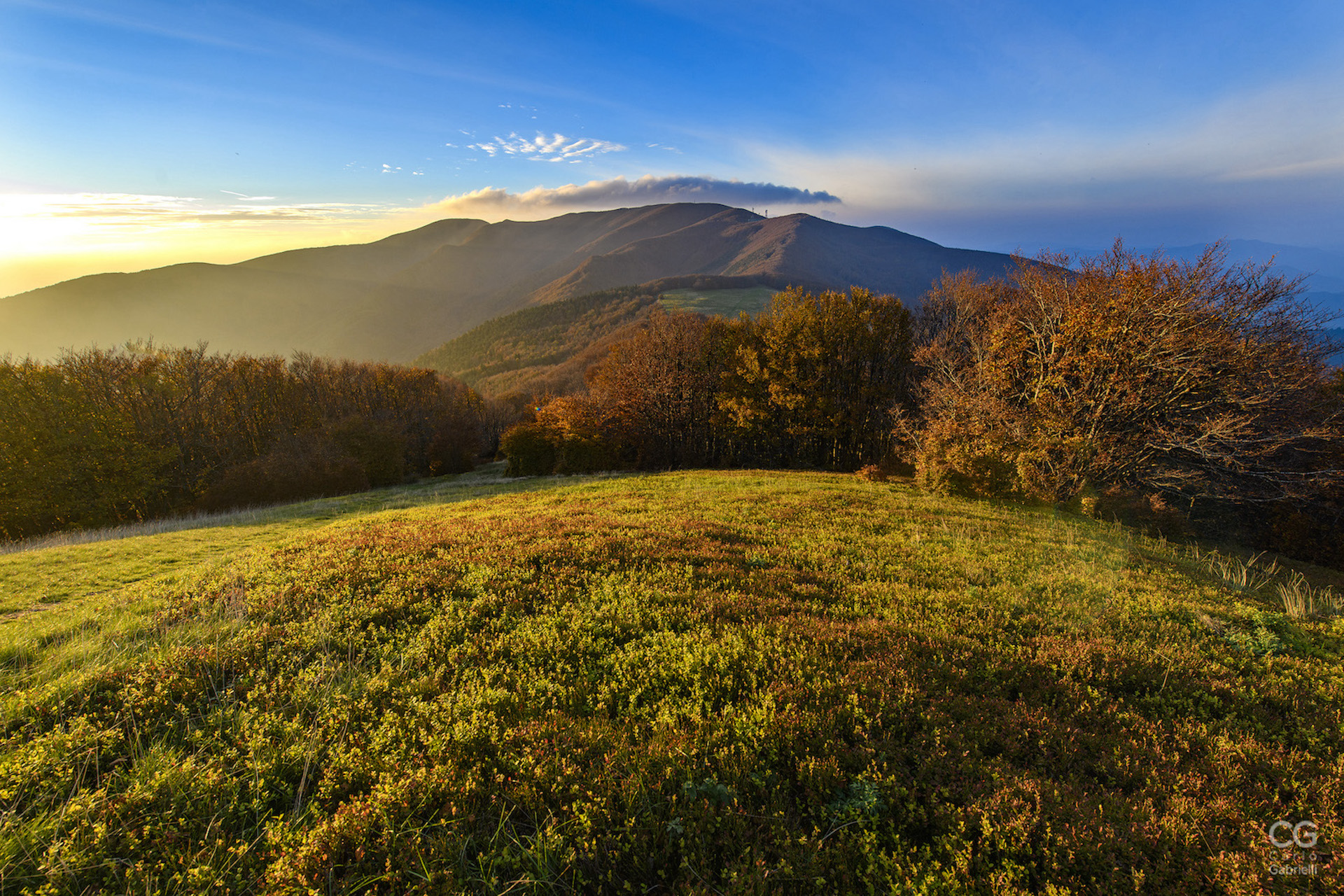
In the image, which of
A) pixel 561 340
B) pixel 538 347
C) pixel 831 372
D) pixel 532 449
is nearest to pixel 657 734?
pixel 831 372

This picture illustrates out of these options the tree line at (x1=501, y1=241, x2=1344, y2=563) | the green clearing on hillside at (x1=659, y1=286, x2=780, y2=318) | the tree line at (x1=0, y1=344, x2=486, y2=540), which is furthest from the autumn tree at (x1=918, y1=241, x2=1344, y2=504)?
the green clearing on hillside at (x1=659, y1=286, x2=780, y2=318)

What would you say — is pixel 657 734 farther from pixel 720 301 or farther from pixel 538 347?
pixel 538 347

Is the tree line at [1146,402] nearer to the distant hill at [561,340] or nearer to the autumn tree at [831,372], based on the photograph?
the autumn tree at [831,372]

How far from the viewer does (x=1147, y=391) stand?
1914 cm

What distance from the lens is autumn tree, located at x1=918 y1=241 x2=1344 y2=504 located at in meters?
18.3

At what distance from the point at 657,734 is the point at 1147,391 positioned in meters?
24.4

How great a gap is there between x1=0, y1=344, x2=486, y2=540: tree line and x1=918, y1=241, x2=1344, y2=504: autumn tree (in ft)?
154

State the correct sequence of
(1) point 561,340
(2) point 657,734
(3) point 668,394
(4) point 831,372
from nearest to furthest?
(2) point 657,734 < (4) point 831,372 < (3) point 668,394 < (1) point 561,340

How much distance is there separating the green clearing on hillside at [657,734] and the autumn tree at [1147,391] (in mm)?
13017

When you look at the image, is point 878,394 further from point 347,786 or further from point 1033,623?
point 347,786

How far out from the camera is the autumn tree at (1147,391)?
18.3 m

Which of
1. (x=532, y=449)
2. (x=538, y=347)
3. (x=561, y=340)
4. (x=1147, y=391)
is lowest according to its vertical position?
(x=532, y=449)

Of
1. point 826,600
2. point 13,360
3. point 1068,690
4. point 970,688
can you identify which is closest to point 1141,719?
point 1068,690

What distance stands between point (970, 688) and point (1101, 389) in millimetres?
20829
